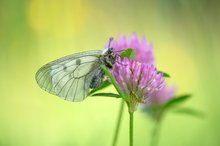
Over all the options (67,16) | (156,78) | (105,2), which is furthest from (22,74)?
(156,78)

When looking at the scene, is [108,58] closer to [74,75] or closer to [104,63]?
[104,63]

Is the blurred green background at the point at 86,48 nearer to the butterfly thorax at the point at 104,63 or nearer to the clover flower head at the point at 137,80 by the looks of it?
the butterfly thorax at the point at 104,63

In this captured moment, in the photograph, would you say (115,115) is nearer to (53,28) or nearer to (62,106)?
(62,106)

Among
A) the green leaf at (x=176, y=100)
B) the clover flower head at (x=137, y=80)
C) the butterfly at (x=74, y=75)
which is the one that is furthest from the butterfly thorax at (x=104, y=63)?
the green leaf at (x=176, y=100)

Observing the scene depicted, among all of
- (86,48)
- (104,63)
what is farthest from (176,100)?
(86,48)

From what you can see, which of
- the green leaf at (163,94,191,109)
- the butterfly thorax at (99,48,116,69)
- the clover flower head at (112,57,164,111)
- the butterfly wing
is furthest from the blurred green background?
the clover flower head at (112,57,164,111)

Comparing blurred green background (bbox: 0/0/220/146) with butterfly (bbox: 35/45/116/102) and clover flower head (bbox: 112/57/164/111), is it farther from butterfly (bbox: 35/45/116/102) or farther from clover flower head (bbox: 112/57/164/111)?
clover flower head (bbox: 112/57/164/111)
